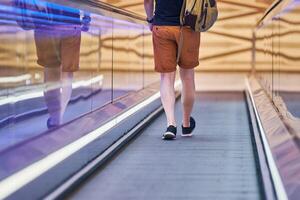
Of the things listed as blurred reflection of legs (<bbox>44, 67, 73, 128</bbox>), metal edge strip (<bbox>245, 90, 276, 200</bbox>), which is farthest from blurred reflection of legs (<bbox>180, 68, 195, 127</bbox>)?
blurred reflection of legs (<bbox>44, 67, 73, 128</bbox>)

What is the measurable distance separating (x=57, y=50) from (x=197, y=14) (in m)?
1.20

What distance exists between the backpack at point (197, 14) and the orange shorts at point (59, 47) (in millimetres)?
791

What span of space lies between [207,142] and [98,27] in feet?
3.81

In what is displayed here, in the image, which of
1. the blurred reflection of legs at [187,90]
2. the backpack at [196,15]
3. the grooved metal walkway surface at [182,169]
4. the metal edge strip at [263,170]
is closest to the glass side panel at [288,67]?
the metal edge strip at [263,170]

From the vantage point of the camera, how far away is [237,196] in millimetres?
2822

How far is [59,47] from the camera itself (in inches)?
140

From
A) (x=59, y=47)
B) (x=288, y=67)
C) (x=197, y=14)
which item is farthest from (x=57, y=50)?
(x=288, y=67)

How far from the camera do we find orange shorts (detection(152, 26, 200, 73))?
14.4 ft

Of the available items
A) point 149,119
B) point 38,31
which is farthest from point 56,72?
point 149,119

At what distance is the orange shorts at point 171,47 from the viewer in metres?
4.39

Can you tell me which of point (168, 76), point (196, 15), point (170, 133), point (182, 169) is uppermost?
point (196, 15)

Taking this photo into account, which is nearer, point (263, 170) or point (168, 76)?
point (263, 170)

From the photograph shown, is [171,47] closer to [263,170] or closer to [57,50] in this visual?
[57,50]

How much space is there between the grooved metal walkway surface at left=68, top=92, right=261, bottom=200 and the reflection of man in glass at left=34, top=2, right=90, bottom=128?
45 centimetres
